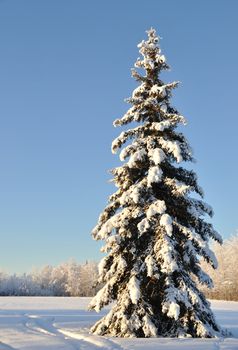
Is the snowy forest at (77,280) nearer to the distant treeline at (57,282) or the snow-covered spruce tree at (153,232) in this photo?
Answer: the distant treeline at (57,282)

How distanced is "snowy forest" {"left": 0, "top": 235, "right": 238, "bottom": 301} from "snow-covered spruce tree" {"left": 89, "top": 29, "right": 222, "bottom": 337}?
1842 inches

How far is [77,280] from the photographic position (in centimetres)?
13275

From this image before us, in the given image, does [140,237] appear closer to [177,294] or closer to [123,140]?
[177,294]

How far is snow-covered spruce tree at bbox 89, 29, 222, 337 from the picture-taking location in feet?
56.5

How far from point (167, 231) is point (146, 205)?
2.15 m

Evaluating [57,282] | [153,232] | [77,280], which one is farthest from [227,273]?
[153,232]

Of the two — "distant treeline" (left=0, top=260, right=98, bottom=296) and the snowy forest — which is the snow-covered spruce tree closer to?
the snowy forest

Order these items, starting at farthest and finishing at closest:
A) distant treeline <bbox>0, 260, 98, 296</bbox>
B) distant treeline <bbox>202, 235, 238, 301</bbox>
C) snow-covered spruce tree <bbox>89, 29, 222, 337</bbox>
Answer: distant treeline <bbox>0, 260, 98, 296</bbox> → distant treeline <bbox>202, 235, 238, 301</bbox> → snow-covered spruce tree <bbox>89, 29, 222, 337</bbox>

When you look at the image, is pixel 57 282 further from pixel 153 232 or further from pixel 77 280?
pixel 153 232

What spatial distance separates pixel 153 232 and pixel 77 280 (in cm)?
11798

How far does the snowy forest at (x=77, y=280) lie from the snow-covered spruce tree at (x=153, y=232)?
46.8m

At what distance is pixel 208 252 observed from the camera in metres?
18.2

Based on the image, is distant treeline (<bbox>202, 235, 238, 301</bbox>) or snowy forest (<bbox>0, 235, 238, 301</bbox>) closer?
distant treeline (<bbox>202, 235, 238, 301</bbox>)

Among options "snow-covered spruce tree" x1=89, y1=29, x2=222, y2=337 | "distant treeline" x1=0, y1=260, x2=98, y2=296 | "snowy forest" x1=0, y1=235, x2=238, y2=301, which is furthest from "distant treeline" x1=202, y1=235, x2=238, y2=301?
"snow-covered spruce tree" x1=89, y1=29, x2=222, y2=337
